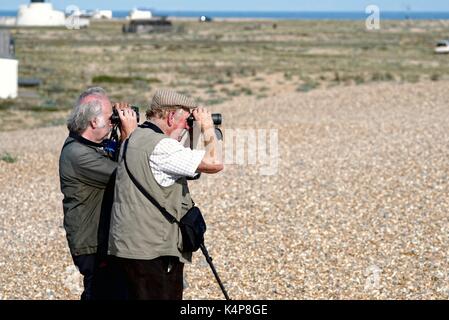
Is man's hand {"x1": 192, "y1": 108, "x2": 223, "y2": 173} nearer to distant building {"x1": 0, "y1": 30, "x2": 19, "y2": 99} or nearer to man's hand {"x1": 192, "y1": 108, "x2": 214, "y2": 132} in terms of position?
man's hand {"x1": 192, "y1": 108, "x2": 214, "y2": 132}

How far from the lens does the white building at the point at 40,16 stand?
92312mm

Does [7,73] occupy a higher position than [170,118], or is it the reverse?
[170,118]

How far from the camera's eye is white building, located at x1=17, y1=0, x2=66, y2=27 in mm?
92312

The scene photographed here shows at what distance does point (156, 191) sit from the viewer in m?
4.93

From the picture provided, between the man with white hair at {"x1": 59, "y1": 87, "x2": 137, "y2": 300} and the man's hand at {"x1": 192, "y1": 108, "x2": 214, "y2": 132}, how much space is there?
0.47 m

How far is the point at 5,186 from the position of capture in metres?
13.6

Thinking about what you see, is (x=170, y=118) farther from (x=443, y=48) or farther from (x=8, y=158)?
(x=443, y=48)

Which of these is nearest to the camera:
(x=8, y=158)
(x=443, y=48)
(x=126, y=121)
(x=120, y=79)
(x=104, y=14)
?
(x=126, y=121)

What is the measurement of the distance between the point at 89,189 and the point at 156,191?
653 millimetres

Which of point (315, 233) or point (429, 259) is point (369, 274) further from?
point (315, 233)

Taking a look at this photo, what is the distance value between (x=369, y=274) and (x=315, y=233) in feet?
5.18

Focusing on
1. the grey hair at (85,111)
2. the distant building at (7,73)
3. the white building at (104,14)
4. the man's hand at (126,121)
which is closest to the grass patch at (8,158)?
the white building at (104,14)

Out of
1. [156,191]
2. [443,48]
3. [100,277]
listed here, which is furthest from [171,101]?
[443,48]

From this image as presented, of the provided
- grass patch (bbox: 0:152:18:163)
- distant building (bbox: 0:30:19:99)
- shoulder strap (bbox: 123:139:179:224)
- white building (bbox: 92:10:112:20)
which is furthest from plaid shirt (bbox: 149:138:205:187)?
distant building (bbox: 0:30:19:99)
